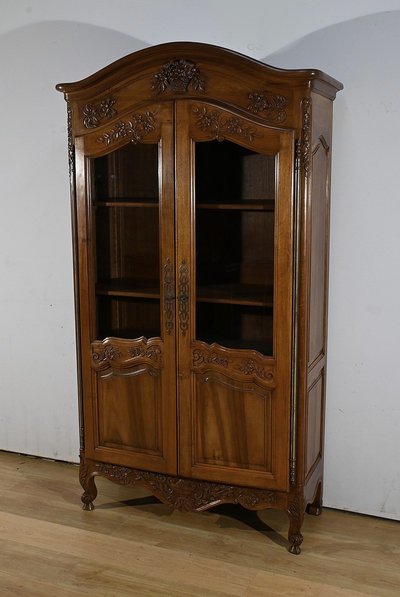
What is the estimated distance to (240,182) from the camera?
2732 millimetres

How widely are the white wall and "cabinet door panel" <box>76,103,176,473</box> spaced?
1.95ft

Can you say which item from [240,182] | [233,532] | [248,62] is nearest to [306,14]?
[248,62]

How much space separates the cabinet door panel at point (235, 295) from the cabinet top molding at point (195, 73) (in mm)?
100

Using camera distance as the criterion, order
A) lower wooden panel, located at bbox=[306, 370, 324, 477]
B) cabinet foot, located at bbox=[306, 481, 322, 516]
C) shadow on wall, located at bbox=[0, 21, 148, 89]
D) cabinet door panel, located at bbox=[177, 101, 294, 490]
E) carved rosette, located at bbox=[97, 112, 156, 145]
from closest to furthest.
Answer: cabinet door panel, located at bbox=[177, 101, 294, 490], carved rosette, located at bbox=[97, 112, 156, 145], lower wooden panel, located at bbox=[306, 370, 324, 477], cabinet foot, located at bbox=[306, 481, 322, 516], shadow on wall, located at bbox=[0, 21, 148, 89]

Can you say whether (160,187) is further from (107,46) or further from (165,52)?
(107,46)

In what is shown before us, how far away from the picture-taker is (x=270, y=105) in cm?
261

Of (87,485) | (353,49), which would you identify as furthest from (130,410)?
(353,49)

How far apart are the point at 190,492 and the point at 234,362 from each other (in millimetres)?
583

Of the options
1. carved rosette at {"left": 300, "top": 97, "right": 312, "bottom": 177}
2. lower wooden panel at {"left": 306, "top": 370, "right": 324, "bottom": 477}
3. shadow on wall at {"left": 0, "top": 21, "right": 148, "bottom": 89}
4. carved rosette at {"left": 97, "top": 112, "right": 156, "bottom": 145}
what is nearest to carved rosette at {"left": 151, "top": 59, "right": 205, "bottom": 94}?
carved rosette at {"left": 97, "top": 112, "right": 156, "bottom": 145}

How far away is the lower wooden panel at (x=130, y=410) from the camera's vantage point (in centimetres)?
298

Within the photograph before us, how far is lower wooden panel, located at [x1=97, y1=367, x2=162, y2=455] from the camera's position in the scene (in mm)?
2984

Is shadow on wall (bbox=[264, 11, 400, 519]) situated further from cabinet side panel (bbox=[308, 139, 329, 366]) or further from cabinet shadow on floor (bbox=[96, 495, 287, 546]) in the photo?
cabinet shadow on floor (bbox=[96, 495, 287, 546])

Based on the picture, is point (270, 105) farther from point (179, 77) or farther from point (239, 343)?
point (239, 343)

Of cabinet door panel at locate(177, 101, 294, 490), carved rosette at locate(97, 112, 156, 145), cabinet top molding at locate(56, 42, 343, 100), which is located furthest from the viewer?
carved rosette at locate(97, 112, 156, 145)
